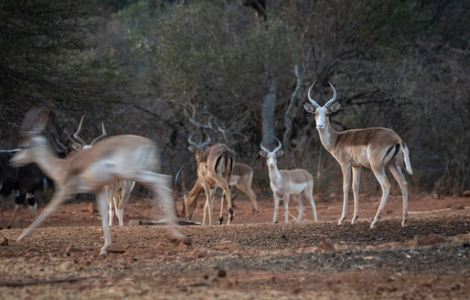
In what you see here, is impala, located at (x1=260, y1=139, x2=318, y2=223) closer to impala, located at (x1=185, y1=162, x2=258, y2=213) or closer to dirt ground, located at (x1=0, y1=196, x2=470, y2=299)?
impala, located at (x1=185, y1=162, x2=258, y2=213)

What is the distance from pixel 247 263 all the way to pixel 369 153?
18.6 feet

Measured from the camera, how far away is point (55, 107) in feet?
63.0

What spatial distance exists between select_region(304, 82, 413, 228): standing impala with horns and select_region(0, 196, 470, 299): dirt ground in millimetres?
585

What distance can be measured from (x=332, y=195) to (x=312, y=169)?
3.68 feet

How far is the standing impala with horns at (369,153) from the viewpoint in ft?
47.3

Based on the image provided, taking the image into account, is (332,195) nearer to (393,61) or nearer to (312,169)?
(312,169)

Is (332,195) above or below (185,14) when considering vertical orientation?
below

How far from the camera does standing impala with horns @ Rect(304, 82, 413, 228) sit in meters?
14.4

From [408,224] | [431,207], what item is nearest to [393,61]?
[431,207]

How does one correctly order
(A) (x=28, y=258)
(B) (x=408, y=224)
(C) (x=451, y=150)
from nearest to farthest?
(A) (x=28, y=258) < (B) (x=408, y=224) < (C) (x=451, y=150)

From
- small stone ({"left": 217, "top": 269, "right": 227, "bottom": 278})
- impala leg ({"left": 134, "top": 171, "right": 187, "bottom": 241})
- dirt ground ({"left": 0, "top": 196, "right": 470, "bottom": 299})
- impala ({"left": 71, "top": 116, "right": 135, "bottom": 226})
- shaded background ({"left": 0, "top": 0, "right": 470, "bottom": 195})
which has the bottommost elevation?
dirt ground ({"left": 0, "top": 196, "right": 470, "bottom": 299})

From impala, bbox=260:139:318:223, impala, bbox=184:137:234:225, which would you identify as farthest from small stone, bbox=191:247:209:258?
impala, bbox=260:139:318:223

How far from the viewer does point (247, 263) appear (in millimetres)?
9445

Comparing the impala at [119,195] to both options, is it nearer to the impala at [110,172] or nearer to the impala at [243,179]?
the impala at [243,179]
